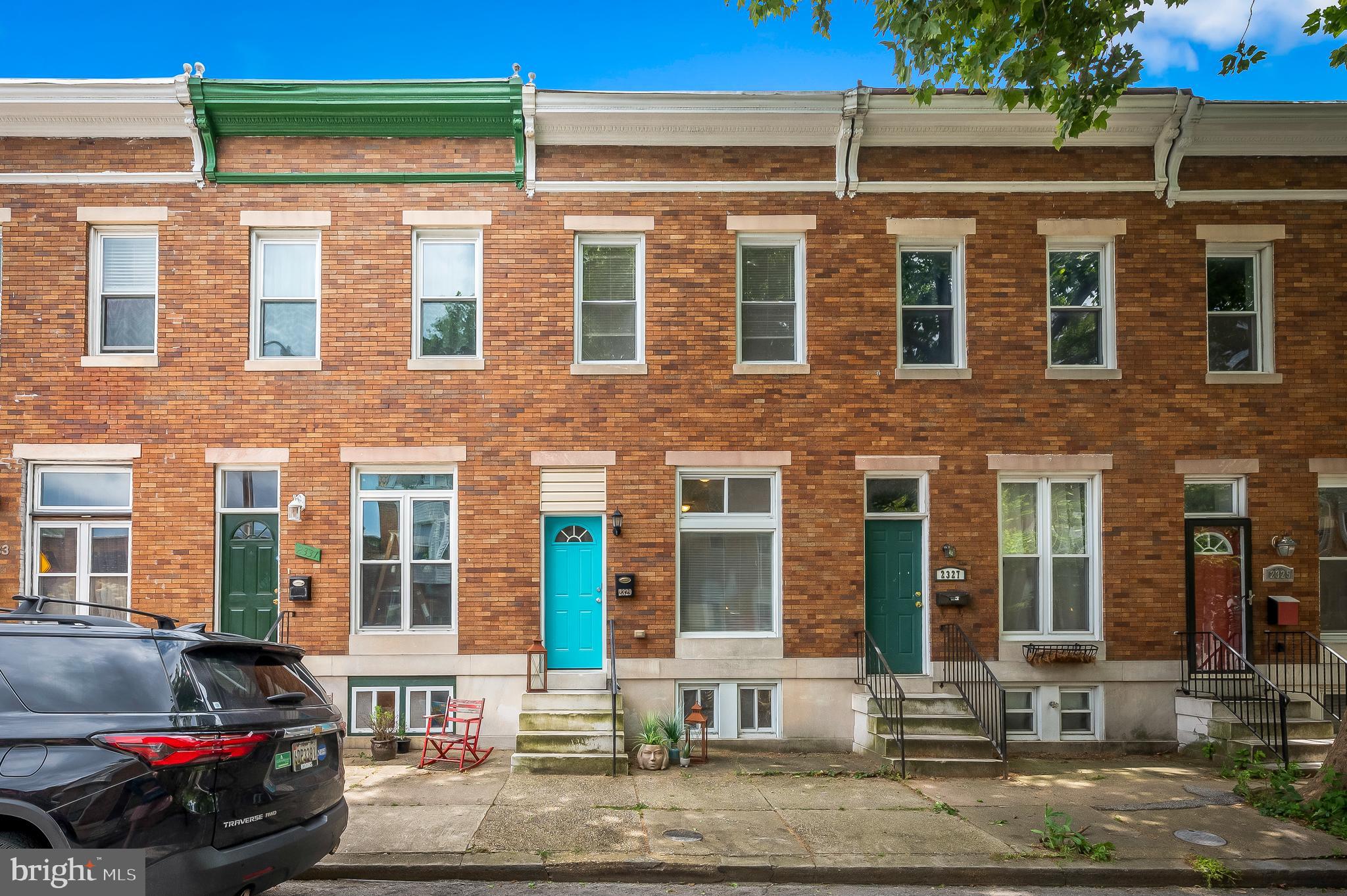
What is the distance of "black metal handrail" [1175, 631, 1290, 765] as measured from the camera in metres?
10.2

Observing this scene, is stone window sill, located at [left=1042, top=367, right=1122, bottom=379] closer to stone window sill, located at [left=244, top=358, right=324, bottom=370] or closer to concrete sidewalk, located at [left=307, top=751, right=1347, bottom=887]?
concrete sidewalk, located at [left=307, top=751, right=1347, bottom=887]

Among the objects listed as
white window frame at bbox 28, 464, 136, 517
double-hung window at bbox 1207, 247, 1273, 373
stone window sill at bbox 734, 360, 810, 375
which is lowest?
white window frame at bbox 28, 464, 136, 517

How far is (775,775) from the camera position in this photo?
983 centimetres

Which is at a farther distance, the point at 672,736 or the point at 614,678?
the point at 672,736

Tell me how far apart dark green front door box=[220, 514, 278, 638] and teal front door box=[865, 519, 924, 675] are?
7483 mm

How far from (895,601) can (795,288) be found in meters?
4.23

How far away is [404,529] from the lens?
11289 mm

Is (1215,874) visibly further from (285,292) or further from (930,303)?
(285,292)

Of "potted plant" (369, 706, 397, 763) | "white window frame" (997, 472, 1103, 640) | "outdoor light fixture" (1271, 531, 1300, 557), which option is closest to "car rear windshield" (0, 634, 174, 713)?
"potted plant" (369, 706, 397, 763)

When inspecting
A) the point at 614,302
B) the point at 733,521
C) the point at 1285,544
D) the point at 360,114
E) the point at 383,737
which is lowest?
the point at 383,737

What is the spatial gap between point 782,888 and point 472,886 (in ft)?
7.69

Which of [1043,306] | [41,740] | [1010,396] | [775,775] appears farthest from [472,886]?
[1043,306]

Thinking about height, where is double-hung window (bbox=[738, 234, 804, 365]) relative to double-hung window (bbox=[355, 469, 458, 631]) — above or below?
above

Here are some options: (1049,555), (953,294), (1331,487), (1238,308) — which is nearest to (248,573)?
(953,294)
